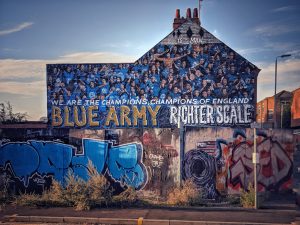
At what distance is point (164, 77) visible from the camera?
57.3 feet

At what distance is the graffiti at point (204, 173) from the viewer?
12516mm

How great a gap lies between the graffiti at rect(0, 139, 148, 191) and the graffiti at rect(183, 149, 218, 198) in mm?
1869

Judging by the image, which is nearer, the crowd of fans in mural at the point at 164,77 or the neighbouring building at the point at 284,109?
the crowd of fans in mural at the point at 164,77

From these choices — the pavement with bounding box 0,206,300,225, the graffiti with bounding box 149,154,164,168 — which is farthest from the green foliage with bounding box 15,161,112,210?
the graffiti with bounding box 149,154,164,168

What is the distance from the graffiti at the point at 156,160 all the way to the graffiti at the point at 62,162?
461 mm

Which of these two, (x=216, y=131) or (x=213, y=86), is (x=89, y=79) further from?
(x=216, y=131)

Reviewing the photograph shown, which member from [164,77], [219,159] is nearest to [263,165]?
[219,159]

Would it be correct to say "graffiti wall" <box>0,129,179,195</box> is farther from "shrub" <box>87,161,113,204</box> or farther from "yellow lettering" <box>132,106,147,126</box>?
"yellow lettering" <box>132,106,147,126</box>

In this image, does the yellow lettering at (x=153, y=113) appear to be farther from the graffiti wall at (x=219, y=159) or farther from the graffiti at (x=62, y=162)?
the graffiti wall at (x=219, y=159)

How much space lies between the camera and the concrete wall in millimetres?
12562

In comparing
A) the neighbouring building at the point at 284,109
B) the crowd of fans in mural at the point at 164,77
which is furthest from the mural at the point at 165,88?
the neighbouring building at the point at 284,109

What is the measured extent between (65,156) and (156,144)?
13.3 ft

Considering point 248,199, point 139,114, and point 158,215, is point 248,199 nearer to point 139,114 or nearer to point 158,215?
point 158,215

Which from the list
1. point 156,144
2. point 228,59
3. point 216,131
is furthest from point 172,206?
point 228,59
